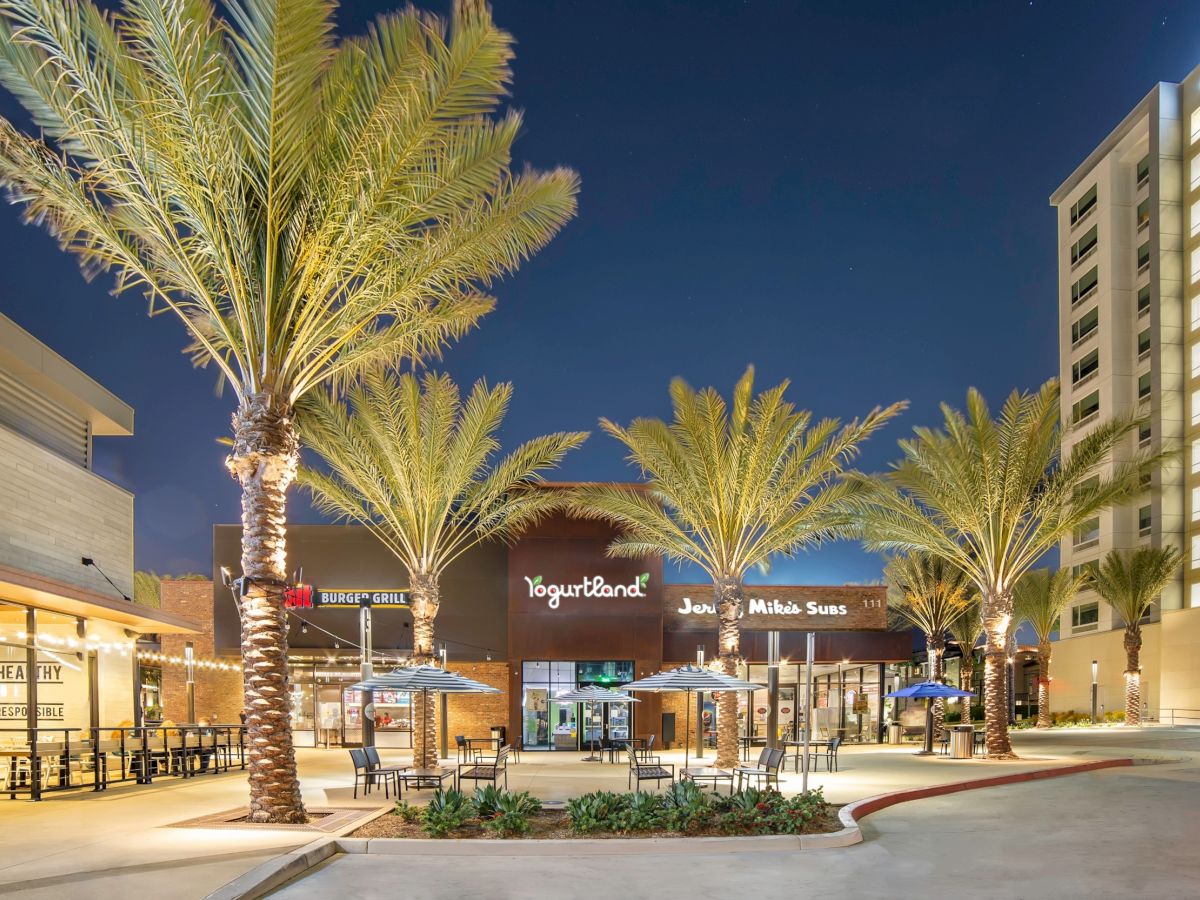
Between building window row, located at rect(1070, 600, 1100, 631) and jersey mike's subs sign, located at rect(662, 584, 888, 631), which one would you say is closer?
jersey mike's subs sign, located at rect(662, 584, 888, 631)

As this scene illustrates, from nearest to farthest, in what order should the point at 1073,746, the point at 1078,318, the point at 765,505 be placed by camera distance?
1. the point at 765,505
2. the point at 1073,746
3. the point at 1078,318

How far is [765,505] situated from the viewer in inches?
1019

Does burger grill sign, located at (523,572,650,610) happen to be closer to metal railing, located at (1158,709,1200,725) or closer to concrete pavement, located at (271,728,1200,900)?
concrete pavement, located at (271,728,1200,900)

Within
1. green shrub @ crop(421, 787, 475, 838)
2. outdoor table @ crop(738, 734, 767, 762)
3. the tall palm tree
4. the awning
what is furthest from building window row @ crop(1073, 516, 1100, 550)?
green shrub @ crop(421, 787, 475, 838)

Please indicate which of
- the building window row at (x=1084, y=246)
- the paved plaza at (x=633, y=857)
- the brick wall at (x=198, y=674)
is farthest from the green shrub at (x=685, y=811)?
the building window row at (x=1084, y=246)

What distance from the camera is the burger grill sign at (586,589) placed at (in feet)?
117

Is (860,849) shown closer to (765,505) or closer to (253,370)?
(253,370)

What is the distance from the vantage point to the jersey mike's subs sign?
122ft

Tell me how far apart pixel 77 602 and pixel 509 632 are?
17689mm

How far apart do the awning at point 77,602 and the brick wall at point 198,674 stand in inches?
375

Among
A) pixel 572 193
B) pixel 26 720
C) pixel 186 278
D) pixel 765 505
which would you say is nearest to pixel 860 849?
pixel 572 193

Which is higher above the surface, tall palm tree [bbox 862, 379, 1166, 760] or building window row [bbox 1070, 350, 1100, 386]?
building window row [bbox 1070, 350, 1100, 386]

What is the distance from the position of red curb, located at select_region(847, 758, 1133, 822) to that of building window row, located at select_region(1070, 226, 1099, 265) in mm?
50527

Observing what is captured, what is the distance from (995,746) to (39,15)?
2617cm
